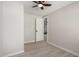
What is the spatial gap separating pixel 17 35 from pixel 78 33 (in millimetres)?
2481

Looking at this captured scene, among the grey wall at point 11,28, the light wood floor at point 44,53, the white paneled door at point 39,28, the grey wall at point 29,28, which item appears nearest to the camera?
the grey wall at point 11,28

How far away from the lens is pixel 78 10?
3.28 m

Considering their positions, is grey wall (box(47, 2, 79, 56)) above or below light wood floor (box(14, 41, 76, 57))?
above

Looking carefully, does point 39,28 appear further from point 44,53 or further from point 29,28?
point 44,53

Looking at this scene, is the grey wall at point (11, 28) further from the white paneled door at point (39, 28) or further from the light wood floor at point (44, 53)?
the white paneled door at point (39, 28)

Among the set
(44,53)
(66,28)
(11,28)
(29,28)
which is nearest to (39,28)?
(29,28)

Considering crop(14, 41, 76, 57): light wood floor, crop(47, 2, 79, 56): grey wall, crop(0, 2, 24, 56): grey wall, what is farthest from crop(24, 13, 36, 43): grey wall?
crop(0, 2, 24, 56): grey wall

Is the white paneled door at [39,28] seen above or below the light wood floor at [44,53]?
above

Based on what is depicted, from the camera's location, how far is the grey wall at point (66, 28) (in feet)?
11.2

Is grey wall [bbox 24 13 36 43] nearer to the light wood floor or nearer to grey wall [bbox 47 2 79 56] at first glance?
grey wall [bbox 47 2 79 56]

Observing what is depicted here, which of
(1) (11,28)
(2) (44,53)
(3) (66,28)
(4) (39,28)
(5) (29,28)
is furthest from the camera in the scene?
(4) (39,28)

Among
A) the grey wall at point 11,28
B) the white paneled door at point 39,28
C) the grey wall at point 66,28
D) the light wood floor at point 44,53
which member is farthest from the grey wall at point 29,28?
the grey wall at point 11,28

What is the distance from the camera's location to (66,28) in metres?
3.92

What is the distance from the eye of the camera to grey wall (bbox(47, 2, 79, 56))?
11.2 ft
